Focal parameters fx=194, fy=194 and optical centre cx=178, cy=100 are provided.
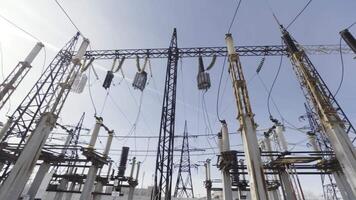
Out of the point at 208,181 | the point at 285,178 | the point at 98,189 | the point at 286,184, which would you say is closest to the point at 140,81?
the point at 208,181

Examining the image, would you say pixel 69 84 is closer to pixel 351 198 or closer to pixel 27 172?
pixel 27 172

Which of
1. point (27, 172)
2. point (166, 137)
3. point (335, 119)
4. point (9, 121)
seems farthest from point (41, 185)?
point (335, 119)

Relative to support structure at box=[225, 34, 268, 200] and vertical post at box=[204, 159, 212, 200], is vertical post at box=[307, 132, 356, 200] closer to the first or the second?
support structure at box=[225, 34, 268, 200]

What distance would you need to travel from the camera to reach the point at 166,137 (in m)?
15.4

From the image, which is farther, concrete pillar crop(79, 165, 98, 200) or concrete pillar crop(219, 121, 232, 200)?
concrete pillar crop(79, 165, 98, 200)

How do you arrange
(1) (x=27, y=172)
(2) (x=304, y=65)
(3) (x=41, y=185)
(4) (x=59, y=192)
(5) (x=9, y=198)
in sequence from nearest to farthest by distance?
(5) (x=9, y=198), (1) (x=27, y=172), (2) (x=304, y=65), (3) (x=41, y=185), (4) (x=59, y=192)

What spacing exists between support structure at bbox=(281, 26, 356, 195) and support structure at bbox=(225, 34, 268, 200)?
5050 millimetres

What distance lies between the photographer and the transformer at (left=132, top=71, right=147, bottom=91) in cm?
1633

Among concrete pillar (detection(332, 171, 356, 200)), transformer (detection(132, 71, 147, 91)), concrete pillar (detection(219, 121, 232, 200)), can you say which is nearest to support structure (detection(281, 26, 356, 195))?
concrete pillar (detection(332, 171, 356, 200))

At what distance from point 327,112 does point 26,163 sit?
1749 cm

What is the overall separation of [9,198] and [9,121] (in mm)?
10243

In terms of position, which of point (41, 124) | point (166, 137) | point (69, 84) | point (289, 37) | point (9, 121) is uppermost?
point (289, 37)

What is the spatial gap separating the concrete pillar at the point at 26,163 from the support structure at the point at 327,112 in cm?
1672

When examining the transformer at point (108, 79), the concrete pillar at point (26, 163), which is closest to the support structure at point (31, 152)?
the concrete pillar at point (26, 163)
